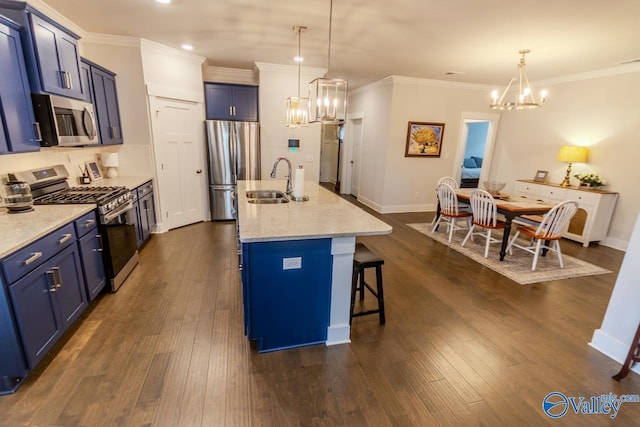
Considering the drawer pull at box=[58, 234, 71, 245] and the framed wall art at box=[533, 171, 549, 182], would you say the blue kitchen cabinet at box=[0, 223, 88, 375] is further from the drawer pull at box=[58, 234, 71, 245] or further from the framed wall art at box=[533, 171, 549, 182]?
the framed wall art at box=[533, 171, 549, 182]

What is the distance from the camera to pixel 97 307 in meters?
2.58

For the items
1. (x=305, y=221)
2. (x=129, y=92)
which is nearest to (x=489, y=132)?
(x=305, y=221)

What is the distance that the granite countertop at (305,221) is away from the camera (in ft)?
6.20

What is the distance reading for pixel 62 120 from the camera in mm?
2580

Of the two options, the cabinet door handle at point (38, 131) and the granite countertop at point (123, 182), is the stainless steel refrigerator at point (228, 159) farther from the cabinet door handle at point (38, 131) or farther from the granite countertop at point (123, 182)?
the cabinet door handle at point (38, 131)

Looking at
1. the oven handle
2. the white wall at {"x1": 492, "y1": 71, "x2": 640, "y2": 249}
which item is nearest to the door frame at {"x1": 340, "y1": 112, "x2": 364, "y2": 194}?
the white wall at {"x1": 492, "y1": 71, "x2": 640, "y2": 249}

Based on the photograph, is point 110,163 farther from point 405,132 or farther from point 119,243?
point 405,132

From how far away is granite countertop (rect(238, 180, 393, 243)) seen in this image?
6.20 ft

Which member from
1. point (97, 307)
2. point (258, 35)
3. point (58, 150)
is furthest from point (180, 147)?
point (97, 307)

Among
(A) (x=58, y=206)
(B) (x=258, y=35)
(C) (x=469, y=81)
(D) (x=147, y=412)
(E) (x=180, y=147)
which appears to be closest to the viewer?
(D) (x=147, y=412)

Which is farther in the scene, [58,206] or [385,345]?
[58,206]

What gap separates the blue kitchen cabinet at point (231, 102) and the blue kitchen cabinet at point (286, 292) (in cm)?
397

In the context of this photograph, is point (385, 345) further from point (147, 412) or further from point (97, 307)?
point (97, 307)

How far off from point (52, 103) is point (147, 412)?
8.17 feet
